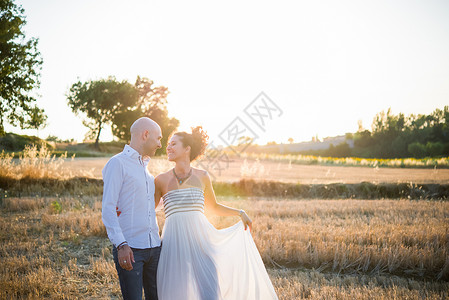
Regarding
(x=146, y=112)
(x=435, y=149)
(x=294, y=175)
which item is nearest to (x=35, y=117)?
(x=294, y=175)

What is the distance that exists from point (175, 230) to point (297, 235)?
4065 mm

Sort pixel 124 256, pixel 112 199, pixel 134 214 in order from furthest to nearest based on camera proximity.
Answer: pixel 134 214 < pixel 112 199 < pixel 124 256

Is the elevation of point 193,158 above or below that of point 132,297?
above

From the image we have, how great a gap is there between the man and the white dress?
0.19 m

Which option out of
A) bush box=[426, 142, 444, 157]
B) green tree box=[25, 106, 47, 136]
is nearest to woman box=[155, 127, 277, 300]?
green tree box=[25, 106, 47, 136]

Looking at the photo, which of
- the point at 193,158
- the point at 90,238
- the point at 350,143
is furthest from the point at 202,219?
the point at 350,143

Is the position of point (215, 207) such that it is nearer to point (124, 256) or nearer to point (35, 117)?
point (124, 256)

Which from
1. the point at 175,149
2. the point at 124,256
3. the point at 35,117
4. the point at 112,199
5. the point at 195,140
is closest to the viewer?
the point at 124,256

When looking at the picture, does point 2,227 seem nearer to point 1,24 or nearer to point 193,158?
point 193,158

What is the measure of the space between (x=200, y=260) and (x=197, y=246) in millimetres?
155

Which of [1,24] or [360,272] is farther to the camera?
[1,24]

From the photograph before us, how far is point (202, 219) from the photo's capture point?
3379 millimetres

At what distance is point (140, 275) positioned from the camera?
280 centimetres

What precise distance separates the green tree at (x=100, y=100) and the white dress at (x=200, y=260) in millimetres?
47407
